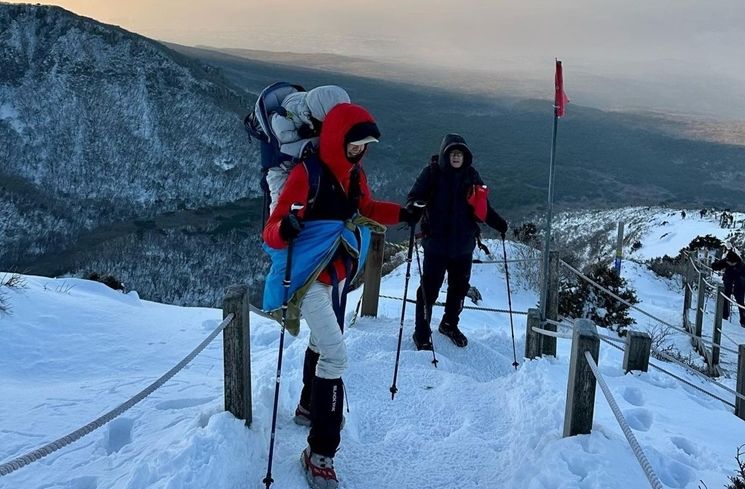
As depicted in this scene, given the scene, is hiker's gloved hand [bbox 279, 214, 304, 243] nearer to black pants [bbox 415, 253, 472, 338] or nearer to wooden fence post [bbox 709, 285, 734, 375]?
black pants [bbox 415, 253, 472, 338]

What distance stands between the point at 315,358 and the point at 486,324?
524cm

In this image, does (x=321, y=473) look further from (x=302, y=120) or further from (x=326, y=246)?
(x=302, y=120)

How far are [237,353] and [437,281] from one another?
8.67 ft

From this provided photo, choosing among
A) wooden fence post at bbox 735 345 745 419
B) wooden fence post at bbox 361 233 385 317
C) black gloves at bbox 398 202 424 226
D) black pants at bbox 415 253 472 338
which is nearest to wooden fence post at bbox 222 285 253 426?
black gloves at bbox 398 202 424 226

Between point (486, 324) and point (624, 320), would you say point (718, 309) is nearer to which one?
point (624, 320)

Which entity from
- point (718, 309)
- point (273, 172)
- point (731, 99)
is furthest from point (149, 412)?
point (731, 99)

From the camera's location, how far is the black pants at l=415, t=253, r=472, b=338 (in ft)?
17.7

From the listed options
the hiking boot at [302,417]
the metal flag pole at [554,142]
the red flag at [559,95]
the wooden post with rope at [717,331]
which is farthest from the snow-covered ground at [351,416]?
the wooden post with rope at [717,331]

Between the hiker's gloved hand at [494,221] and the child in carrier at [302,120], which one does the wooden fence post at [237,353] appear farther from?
the hiker's gloved hand at [494,221]

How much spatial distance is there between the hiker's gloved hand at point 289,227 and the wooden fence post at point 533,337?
3.39 metres

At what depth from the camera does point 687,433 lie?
4055 millimetres

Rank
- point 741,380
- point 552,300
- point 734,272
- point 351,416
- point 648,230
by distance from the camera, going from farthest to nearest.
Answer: point 648,230
point 734,272
point 552,300
point 741,380
point 351,416

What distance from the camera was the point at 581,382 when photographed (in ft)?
10.8

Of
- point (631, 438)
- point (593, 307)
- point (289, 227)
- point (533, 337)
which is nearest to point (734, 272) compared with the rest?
point (593, 307)
